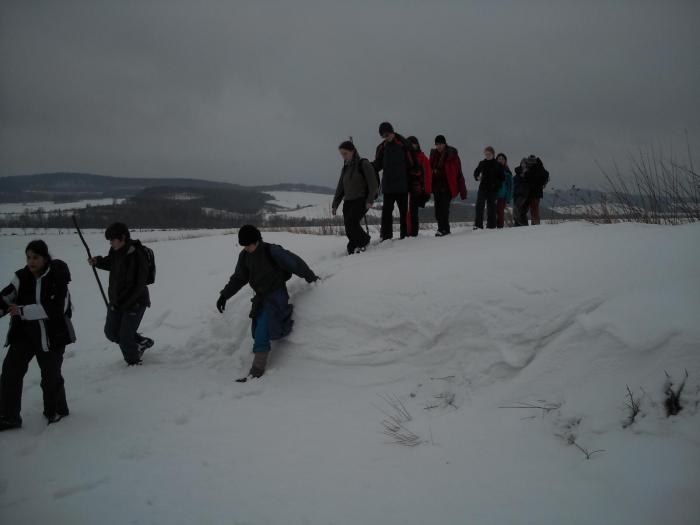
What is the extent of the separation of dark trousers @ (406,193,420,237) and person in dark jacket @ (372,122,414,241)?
0.92ft

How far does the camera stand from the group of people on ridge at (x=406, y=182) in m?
6.16

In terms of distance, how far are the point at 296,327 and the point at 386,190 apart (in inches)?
117

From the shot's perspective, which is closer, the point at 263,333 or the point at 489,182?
the point at 263,333

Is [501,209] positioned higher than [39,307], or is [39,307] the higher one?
[501,209]

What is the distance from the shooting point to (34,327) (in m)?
3.39

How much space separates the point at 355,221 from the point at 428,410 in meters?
3.88

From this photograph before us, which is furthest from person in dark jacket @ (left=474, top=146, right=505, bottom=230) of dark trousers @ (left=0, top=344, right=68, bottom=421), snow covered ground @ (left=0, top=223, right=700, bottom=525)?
dark trousers @ (left=0, top=344, right=68, bottom=421)

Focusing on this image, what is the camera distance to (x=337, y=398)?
3.74 m

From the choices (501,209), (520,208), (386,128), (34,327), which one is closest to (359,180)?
(386,128)

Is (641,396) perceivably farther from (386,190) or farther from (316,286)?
(386,190)

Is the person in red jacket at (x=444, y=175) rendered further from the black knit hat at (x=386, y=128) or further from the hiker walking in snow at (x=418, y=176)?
the black knit hat at (x=386, y=128)

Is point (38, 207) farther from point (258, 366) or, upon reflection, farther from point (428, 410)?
point (428, 410)

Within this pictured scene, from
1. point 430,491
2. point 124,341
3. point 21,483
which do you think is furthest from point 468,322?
point 124,341

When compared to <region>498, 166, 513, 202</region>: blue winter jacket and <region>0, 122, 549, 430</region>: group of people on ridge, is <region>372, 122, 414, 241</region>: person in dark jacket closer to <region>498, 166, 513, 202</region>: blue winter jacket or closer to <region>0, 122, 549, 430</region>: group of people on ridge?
<region>0, 122, 549, 430</region>: group of people on ridge
